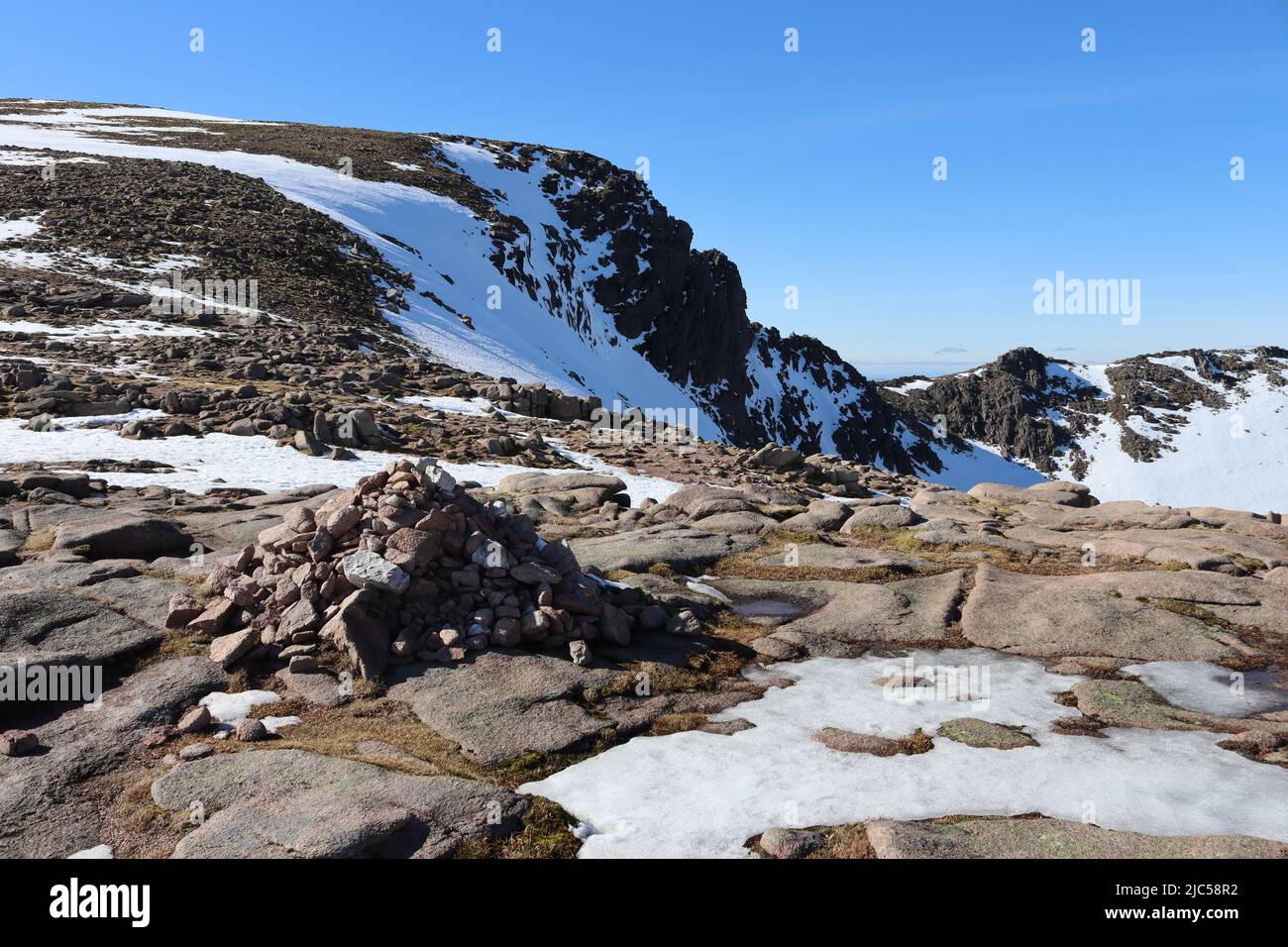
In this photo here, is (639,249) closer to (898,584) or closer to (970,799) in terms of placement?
(898,584)

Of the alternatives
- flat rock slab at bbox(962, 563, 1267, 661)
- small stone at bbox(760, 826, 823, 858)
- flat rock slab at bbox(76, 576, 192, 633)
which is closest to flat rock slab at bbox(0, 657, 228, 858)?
flat rock slab at bbox(76, 576, 192, 633)

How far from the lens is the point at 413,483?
13062mm

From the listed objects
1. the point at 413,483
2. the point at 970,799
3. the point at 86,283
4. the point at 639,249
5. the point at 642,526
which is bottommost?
the point at 970,799

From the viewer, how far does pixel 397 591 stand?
11.7 m

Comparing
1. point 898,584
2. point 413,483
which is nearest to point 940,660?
point 898,584

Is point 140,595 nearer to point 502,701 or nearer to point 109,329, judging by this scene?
point 502,701

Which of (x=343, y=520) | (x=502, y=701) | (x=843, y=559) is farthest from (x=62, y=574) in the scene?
(x=843, y=559)

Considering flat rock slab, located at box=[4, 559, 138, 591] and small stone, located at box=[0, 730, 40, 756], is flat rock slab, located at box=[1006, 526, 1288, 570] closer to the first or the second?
small stone, located at box=[0, 730, 40, 756]

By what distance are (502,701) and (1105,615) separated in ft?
36.1

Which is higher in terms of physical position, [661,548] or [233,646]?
[661,548]

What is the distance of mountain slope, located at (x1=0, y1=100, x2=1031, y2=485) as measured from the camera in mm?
57312

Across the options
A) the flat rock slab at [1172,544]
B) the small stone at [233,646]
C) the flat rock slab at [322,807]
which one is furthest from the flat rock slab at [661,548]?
the flat rock slab at [1172,544]
